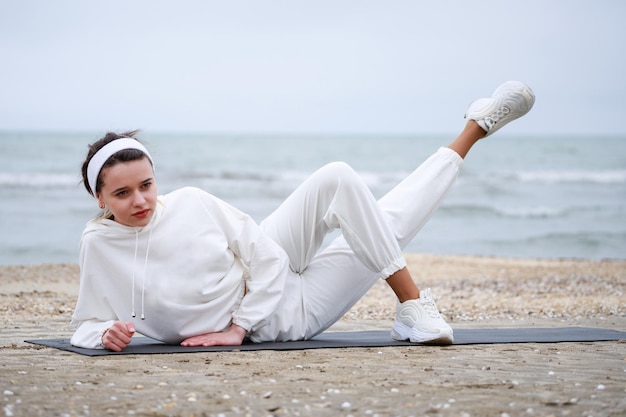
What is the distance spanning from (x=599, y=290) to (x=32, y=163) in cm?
2641

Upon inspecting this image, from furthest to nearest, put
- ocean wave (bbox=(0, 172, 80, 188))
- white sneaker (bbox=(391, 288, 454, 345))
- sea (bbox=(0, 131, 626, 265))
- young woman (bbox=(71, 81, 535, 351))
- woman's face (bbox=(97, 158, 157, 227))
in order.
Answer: ocean wave (bbox=(0, 172, 80, 188)) → sea (bbox=(0, 131, 626, 265)) → white sneaker (bbox=(391, 288, 454, 345)) → young woman (bbox=(71, 81, 535, 351)) → woman's face (bbox=(97, 158, 157, 227))

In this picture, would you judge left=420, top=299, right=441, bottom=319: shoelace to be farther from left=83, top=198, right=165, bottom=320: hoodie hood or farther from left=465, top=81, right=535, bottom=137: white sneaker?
left=83, top=198, right=165, bottom=320: hoodie hood

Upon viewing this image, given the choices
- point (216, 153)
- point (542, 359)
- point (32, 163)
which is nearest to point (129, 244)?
point (542, 359)

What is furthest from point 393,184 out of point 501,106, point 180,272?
point 180,272

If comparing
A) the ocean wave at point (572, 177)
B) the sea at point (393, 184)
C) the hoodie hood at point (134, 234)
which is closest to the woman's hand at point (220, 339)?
the hoodie hood at point (134, 234)

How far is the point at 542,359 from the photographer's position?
4109mm

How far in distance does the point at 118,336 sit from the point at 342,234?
121cm

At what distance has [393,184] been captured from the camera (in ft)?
97.8

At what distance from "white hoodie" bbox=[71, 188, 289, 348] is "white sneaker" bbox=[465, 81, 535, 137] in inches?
53.8

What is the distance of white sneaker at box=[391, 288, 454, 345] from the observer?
4.42m

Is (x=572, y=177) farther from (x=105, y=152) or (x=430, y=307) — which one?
(x=105, y=152)

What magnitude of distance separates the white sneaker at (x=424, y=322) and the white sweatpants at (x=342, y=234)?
0.24m

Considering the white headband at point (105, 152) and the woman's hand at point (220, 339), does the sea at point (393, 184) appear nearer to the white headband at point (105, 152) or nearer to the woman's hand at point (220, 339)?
the white headband at point (105, 152)

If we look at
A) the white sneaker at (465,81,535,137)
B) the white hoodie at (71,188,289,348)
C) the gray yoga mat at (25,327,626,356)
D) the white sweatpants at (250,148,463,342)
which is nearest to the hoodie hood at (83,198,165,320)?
the white hoodie at (71,188,289,348)
